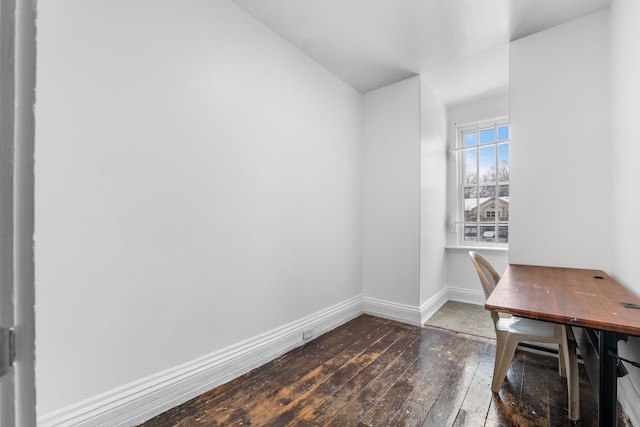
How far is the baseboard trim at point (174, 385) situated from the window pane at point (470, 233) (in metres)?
2.75

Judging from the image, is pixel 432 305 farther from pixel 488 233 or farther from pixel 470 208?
pixel 470 208

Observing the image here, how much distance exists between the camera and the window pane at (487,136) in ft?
12.9

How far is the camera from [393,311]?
128 inches

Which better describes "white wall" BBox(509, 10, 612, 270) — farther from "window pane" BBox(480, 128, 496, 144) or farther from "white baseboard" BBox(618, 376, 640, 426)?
"window pane" BBox(480, 128, 496, 144)

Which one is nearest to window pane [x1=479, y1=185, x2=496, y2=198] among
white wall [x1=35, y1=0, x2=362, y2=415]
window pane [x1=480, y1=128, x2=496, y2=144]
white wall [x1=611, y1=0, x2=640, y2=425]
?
window pane [x1=480, y1=128, x2=496, y2=144]

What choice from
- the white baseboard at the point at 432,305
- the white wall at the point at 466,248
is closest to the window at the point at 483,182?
the white wall at the point at 466,248

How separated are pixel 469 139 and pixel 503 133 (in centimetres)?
42

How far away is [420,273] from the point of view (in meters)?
3.16

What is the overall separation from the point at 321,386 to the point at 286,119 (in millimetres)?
2120

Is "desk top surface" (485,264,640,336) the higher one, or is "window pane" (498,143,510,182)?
"window pane" (498,143,510,182)

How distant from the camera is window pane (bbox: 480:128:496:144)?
3.92m

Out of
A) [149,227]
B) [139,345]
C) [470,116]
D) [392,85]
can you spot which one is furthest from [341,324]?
[470,116]

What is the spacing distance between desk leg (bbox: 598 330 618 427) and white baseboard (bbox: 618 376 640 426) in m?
0.66

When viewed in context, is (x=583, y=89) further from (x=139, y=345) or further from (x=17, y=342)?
(x=139, y=345)
